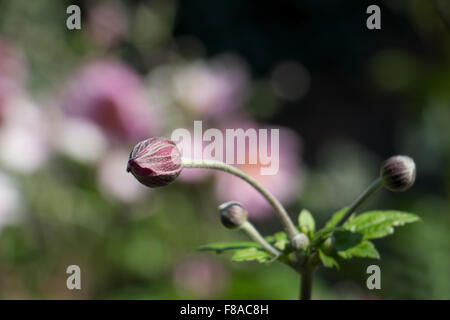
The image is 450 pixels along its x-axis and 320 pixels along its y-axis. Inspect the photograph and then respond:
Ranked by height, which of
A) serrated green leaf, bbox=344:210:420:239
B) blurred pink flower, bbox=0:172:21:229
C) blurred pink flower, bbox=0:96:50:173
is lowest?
serrated green leaf, bbox=344:210:420:239

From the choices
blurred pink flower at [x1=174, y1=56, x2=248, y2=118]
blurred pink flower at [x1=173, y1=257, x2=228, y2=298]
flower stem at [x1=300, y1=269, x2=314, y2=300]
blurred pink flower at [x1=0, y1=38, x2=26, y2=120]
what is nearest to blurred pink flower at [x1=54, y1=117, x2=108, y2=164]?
blurred pink flower at [x1=0, y1=38, x2=26, y2=120]

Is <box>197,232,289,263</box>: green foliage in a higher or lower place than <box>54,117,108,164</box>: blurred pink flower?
lower

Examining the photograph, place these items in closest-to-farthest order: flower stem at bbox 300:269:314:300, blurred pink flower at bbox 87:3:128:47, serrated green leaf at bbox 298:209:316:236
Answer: flower stem at bbox 300:269:314:300
serrated green leaf at bbox 298:209:316:236
blurred pink flower at bbox 87:3:128:47

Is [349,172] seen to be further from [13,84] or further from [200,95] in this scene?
[13,84]

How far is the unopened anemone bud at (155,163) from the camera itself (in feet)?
1.59

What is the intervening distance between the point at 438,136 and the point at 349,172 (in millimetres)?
703

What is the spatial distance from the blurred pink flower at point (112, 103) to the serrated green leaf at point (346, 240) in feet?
3.74

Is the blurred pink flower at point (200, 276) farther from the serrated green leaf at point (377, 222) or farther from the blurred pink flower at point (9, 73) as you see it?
the serrated green leaf at point (377, 222)

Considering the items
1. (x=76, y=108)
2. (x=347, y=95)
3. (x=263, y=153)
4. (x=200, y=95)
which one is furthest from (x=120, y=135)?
(x=347, y=95)

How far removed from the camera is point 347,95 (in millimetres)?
4840

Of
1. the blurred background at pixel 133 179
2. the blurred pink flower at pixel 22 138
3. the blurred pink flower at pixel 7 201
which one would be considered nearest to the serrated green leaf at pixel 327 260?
the blurred background at pixel 133 179

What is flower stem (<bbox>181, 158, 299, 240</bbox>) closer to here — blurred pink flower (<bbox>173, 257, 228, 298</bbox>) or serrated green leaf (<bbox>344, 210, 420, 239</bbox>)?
serrated green leaf (<bbox>344, 210, 420, 239</bbox>)

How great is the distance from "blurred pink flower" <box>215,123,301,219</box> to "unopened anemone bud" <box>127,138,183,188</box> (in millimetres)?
1118

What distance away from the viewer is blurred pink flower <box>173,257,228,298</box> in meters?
1.59
